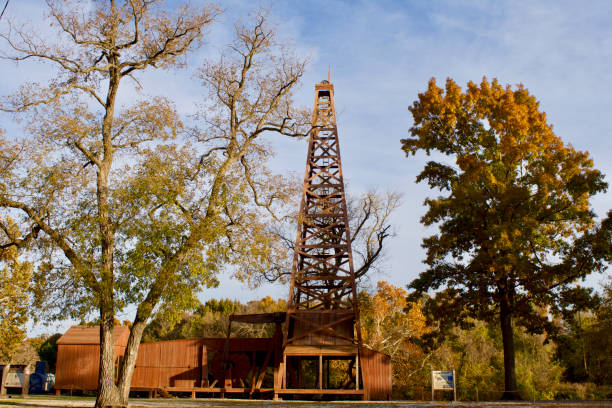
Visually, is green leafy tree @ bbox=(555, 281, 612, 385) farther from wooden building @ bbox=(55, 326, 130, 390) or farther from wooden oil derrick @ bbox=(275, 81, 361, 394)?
wooden building @ bbox=(55, 326, 130, 390)

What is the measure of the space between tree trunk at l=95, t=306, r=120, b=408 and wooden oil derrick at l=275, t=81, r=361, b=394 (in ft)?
23.7

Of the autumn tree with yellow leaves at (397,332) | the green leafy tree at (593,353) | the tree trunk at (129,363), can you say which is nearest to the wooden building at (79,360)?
the tree trunk at (129,363)

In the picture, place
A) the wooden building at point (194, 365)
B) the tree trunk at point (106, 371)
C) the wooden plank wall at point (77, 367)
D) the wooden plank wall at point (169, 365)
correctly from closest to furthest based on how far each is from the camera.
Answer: the tree trunk at point (106, 371) → the wooden building at point (194, 365) → the wooden plank wall at point (169, 365) → the wooden plank wall at point (77, 367)

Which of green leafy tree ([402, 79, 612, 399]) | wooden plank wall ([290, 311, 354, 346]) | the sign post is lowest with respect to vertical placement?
the sign post

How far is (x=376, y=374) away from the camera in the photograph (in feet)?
74.8

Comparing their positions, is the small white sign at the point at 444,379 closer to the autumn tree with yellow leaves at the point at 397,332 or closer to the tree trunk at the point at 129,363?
the tree trunk at the point at 129,363

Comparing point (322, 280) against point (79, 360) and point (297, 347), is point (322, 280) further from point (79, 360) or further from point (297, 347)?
point (79, 360)

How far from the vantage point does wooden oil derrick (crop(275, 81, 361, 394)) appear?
72.1 ft

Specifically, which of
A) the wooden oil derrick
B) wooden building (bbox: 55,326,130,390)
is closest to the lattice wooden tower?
the wooden oil derrick

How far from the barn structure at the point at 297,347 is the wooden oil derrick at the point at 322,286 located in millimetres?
44

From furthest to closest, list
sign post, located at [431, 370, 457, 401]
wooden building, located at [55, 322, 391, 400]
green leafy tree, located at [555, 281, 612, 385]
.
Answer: green leafy tree, located at [555, 281, 612, 385] → wooden building, located at [55, 322, 391, 400] → sign post, located at [431, 370, 457, 401]

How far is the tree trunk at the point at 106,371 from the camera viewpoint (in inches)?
552

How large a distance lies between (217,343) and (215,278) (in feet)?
36.3

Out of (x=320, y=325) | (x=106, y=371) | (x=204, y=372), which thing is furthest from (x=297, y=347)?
(x=106, y=371)
